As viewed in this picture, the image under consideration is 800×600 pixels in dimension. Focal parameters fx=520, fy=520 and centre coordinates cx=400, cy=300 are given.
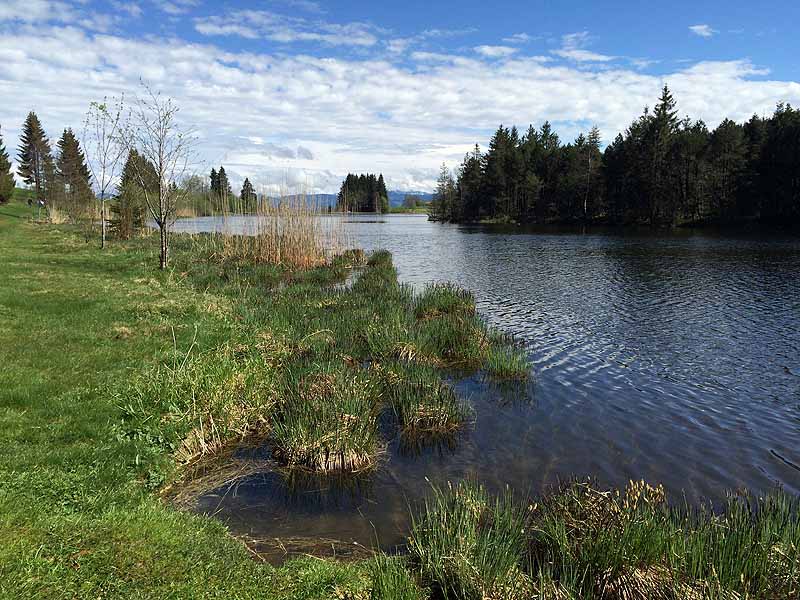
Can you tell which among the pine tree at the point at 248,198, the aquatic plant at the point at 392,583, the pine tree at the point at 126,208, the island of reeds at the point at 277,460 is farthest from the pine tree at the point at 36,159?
the aquatic plant at the point at 392,583

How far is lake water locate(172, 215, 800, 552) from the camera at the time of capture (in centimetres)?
595

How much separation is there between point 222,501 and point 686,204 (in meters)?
63.0

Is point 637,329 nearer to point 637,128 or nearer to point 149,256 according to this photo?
point 149,256

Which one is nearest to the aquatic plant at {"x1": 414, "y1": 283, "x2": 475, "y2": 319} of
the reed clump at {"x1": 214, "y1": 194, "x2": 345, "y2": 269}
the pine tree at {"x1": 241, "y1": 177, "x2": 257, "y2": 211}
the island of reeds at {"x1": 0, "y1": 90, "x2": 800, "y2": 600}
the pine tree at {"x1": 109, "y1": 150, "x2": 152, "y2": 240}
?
the island of reeds at {"x1": 0, "y1": 90, "x2": 800, "y2": 600}

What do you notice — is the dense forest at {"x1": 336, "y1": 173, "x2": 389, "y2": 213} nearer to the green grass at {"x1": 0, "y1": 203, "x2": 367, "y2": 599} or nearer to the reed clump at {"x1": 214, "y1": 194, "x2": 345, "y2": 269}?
the reed clump at {"x1": 214, "y1": 194, "x2": 345, "y2": 269}

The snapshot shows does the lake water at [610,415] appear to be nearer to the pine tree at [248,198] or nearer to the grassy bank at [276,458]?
the grassy bank at [276,458]

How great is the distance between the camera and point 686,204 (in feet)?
189

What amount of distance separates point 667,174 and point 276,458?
61.1 meters

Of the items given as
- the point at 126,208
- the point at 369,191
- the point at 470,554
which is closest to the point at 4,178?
the point at 126,208

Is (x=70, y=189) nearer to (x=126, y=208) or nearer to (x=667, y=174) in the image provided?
(x=126, y=208)

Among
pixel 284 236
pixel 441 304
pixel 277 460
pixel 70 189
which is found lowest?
pixel 277 460

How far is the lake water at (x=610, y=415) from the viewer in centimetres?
595

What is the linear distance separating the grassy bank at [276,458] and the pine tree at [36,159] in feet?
146

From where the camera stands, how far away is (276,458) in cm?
682
